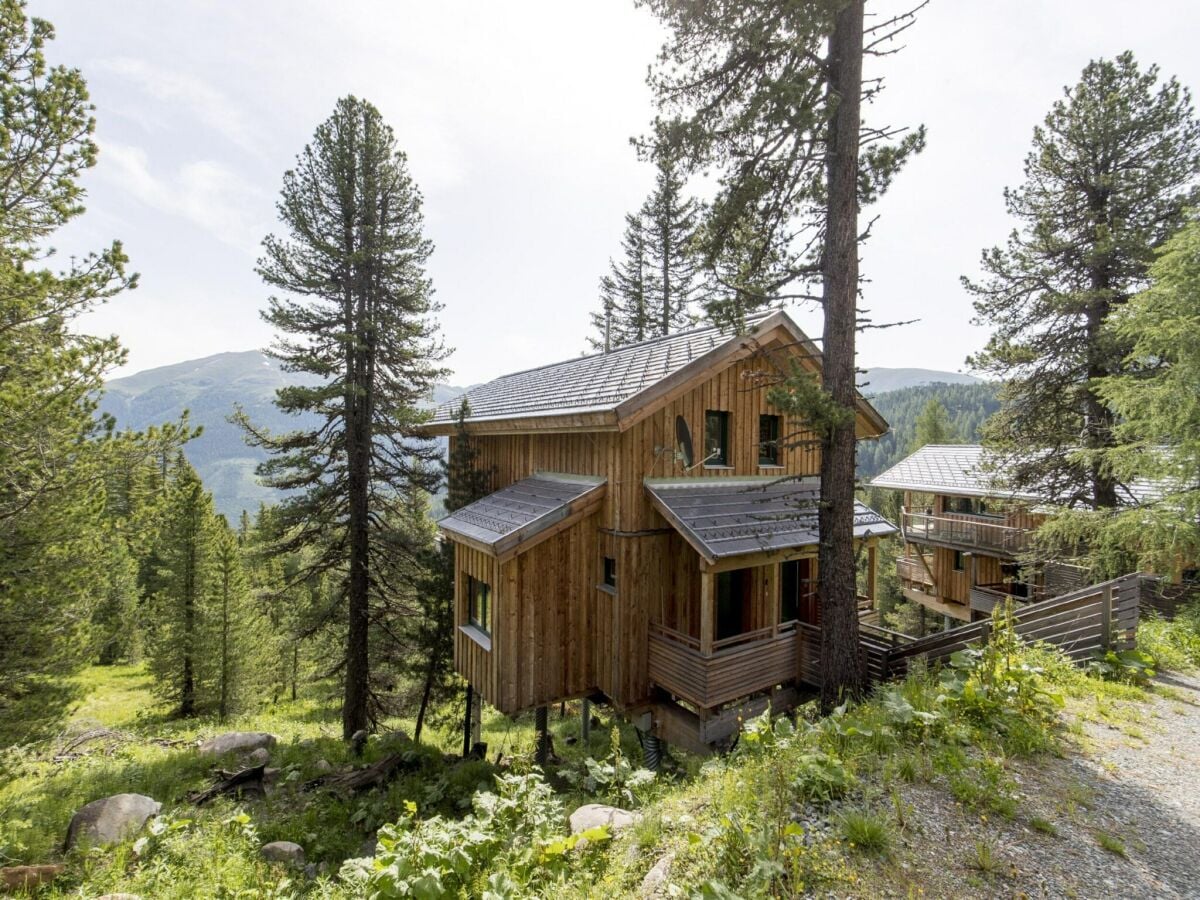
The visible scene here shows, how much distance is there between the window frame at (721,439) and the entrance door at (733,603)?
8.56ft

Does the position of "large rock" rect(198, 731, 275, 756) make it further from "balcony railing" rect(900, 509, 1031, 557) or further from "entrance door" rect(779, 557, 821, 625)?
"balcony railing" rect(900, 509, 1031, 557)

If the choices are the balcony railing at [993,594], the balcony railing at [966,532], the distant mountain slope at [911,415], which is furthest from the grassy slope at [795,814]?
the distant mountain slope at [911,415]

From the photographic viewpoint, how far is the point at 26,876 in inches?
231

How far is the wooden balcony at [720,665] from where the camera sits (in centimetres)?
912

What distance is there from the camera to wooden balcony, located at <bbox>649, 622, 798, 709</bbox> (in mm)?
9117

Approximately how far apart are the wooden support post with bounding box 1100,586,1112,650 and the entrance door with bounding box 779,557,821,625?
5.28m

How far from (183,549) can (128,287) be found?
1790 cm

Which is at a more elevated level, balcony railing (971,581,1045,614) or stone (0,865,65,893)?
stone (0,865,65,893)

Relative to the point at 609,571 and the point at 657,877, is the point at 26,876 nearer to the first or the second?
the point at 657,877

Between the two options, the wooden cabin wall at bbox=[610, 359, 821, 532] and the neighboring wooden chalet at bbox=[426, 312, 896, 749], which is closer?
the neighboring wooden chalet at bbox=[426, 312, 896, 749]

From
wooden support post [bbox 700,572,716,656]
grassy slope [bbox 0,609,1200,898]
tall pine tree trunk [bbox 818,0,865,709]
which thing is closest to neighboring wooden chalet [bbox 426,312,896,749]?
wooden support post [bbox 700,572,716,656]

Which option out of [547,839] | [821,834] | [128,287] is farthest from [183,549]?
[821,834]

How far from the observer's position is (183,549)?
20.8 metres

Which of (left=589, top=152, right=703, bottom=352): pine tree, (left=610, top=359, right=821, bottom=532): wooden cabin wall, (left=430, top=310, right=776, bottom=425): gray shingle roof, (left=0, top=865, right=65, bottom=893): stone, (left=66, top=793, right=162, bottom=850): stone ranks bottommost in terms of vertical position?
(left=66, top=793, right=162, bottom=850): stone
